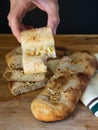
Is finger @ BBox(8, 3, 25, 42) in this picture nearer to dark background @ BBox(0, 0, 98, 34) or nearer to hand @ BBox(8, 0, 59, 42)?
hand @ BBox(8, 0, 59, 42)

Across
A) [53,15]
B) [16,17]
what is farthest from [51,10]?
[16,17]

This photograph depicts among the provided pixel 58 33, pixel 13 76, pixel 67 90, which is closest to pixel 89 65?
pixel 67 90

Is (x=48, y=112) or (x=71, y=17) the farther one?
(x=71, y=17)

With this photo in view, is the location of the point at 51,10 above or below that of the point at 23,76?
above

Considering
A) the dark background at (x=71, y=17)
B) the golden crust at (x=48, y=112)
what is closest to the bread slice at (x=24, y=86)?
the golden crust at (x=48, y=112)

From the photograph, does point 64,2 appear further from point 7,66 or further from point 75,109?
point 75,109

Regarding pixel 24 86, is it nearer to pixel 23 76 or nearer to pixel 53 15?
pixel 23 76

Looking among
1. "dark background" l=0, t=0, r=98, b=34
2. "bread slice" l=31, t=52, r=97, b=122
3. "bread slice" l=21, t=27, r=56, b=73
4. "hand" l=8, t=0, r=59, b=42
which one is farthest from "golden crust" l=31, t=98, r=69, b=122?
"dark background" l=0, t=0, r=98, b=34
